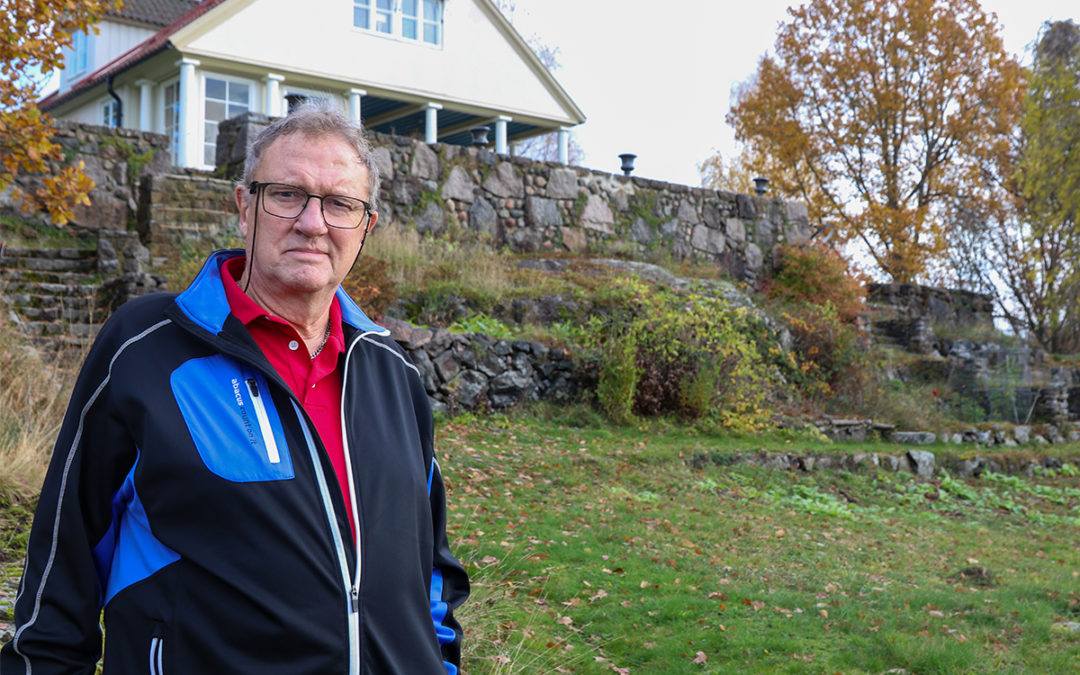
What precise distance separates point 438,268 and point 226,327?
420 inches

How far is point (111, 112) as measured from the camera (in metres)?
20.2

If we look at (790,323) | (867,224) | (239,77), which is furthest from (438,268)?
(867,224)

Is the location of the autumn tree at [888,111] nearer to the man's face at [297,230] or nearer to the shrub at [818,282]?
the shrub at [818,282]

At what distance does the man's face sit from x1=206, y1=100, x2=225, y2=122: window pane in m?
17.3

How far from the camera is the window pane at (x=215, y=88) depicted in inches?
723

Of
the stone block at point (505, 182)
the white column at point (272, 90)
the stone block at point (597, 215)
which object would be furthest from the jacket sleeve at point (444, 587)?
the white column at point (272, 90)

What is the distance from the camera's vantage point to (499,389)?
426 inches

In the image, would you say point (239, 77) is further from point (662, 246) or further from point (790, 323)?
point (790, 323)

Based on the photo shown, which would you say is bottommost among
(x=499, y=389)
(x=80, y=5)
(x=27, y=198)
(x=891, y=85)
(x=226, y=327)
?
(x=499, y=389)

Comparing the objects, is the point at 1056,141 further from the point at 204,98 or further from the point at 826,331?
the point at 204,98

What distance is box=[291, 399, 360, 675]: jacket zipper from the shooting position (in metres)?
1.92

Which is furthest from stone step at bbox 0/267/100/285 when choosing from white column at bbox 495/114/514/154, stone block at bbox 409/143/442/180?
white column at bbox 495/114/514/154

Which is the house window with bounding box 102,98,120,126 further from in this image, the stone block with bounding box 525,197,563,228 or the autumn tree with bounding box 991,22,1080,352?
the autumn tree with bounding box 991,22,1080,352

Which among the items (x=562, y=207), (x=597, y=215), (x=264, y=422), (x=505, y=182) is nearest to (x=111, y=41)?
(x=505, y=182)
